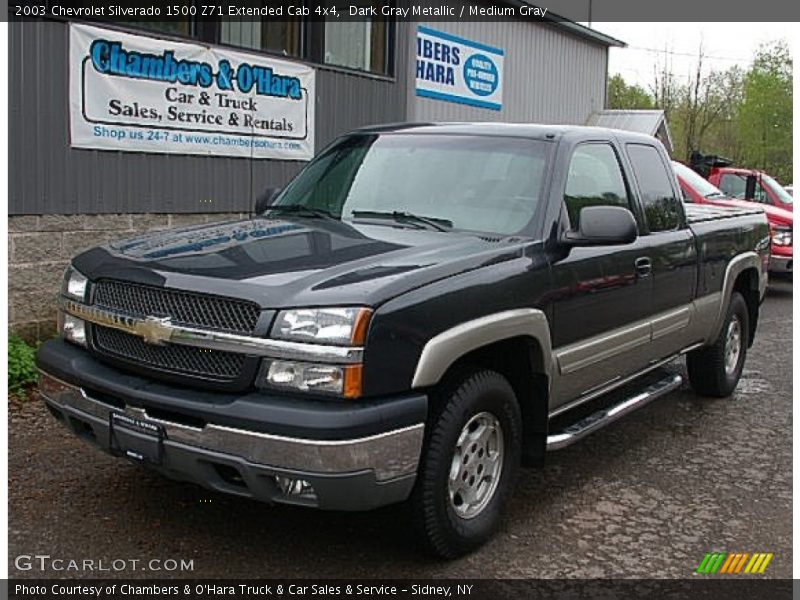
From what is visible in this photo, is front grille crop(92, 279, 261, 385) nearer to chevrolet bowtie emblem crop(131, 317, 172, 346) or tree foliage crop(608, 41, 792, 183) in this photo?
chevrolet bowtie emblem crop(131, 317, 172, 346)

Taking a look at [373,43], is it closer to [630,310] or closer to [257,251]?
[630,310]

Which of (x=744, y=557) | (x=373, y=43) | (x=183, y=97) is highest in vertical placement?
(x=373, y=43)

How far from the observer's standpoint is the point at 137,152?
8203 millimetres

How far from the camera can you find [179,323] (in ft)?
12.0

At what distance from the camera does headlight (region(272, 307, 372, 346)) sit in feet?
11.2

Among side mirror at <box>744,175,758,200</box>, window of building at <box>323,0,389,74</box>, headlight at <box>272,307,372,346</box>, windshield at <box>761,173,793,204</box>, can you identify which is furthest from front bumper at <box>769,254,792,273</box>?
headlight at <box>272,307,372,346</box>

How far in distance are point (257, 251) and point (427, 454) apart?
45.7 inches

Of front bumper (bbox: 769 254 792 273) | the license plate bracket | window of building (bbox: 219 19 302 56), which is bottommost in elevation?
front bumper (bbox: 769 254 792 273)

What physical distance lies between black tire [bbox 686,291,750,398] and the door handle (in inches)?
66.9

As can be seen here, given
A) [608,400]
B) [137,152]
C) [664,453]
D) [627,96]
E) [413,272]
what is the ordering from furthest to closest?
[627,96] < [137,152] < [608,400] < [664,453] < [413,272]

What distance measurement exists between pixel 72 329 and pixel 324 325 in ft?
4.81

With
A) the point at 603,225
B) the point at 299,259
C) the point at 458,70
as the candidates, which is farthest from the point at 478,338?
the point at 458,70

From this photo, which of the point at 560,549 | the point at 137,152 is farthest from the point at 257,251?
the point at 137,152

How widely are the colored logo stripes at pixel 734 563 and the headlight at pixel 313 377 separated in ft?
6.16
